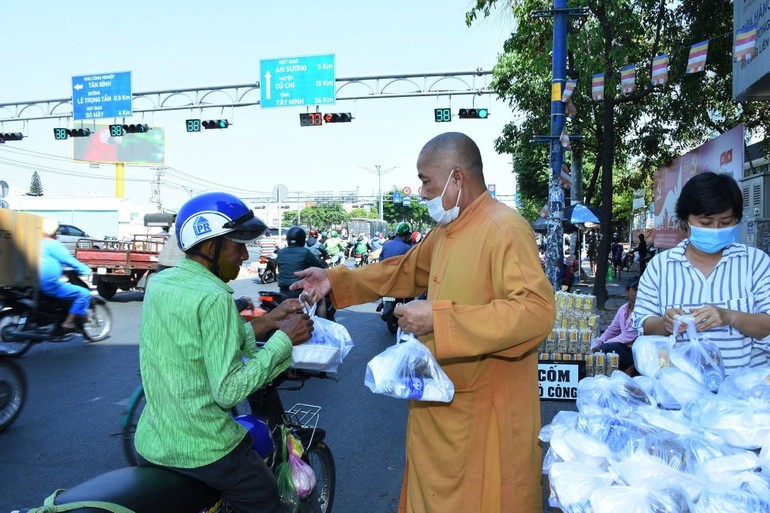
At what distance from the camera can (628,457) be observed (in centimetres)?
166

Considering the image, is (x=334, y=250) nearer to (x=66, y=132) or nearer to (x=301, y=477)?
(x=66, y=132)

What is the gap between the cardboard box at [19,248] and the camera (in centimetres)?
788

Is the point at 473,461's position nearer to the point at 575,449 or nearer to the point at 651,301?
the point at 575,449

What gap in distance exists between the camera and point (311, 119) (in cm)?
2130

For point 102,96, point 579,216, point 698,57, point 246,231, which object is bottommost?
point 246,231

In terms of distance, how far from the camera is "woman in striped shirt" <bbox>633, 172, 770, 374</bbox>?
2535 millimetres

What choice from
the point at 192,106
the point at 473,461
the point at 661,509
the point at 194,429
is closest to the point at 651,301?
the point at 473,461

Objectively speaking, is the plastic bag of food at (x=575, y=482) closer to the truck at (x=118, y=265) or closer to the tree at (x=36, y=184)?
the truck at (x=118, y=265)

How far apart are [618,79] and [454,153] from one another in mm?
13090

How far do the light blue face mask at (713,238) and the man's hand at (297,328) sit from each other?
65.6 inches

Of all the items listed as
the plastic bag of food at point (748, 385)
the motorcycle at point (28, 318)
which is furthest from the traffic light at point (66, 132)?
the plastic bag of food at point (748, 385)

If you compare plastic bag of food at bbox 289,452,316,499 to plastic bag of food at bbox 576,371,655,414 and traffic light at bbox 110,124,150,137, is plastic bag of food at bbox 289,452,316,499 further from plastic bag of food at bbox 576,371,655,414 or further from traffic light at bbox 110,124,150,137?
traffic light at bbox 110,124,150,137

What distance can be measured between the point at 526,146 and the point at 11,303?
13111 millimetres

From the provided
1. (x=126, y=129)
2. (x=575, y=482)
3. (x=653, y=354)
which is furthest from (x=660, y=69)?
(x=126, y=129)
